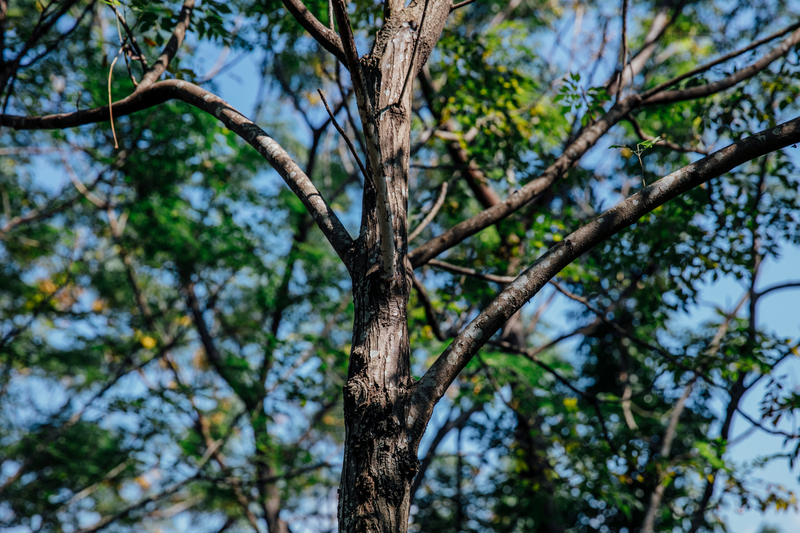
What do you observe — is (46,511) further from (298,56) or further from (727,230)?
(727,230)

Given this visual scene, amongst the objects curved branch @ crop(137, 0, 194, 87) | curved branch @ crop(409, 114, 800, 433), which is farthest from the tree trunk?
curved branch @ crop(137, 0, 194, 87)

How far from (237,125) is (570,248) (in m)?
1.69

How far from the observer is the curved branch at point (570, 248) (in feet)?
6.81

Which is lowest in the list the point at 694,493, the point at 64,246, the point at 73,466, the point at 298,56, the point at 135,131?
the point at 694,493

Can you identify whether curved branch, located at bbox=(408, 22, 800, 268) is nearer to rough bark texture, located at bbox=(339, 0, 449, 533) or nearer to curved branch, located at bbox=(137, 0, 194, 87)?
rough bark texture, located at bbox=(339, 0, 449, 533)

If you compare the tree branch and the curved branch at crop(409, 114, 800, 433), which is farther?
the tree branch

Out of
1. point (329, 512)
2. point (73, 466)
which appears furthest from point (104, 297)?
point (329, 512)

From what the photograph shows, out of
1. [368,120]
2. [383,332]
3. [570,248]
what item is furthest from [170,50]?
[570,248]

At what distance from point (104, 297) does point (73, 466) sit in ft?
11.9

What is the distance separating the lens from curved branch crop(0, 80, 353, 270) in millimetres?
2393

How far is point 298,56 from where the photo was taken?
7988 mm

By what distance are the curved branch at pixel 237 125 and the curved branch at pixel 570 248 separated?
61 cm

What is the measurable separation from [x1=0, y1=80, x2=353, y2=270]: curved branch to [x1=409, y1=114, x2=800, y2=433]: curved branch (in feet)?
1.99

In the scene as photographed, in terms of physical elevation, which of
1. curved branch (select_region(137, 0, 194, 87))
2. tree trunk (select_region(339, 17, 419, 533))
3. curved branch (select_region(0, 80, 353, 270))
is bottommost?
tree trunk (select_region(339, 17, 419, 533))
